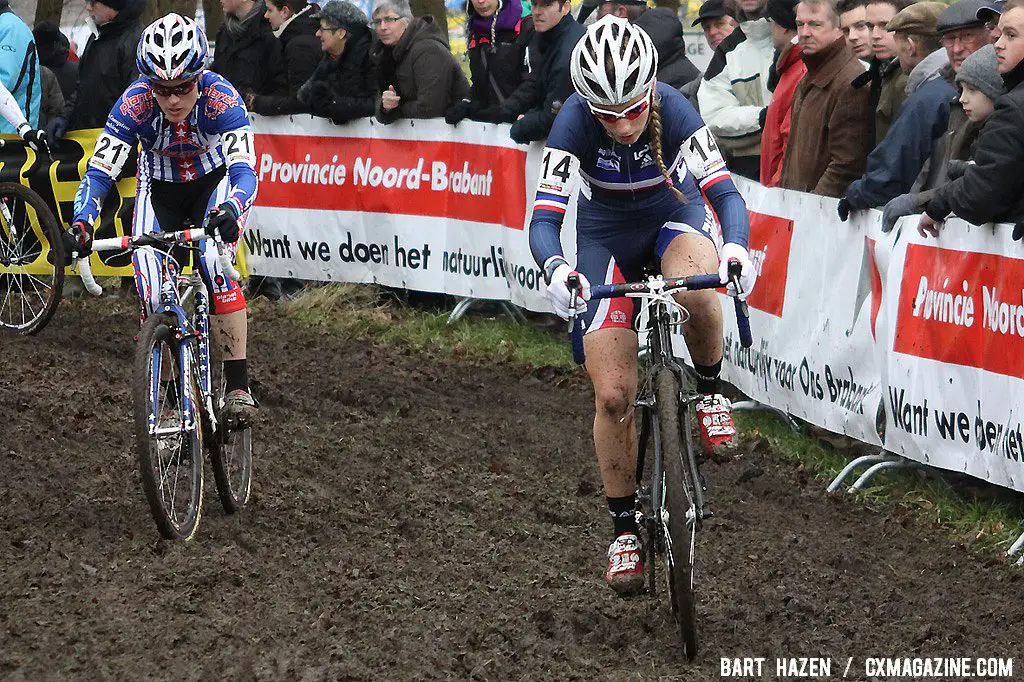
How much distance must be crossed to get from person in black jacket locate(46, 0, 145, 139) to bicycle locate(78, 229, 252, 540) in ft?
20.0

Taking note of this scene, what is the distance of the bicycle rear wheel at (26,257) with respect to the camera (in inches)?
466

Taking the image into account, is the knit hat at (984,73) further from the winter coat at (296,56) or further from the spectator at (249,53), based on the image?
the spectator at (249,53)

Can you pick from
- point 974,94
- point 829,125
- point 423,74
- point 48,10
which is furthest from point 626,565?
point 48,10

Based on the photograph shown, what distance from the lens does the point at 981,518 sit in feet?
25.1

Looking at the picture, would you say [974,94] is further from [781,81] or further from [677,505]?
[677,505]

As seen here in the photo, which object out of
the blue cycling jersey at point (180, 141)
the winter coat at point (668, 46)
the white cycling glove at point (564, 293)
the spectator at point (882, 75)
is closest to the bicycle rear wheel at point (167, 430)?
the blue cycling jersey at point (180, 141)

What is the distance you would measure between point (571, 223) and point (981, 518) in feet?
16.4

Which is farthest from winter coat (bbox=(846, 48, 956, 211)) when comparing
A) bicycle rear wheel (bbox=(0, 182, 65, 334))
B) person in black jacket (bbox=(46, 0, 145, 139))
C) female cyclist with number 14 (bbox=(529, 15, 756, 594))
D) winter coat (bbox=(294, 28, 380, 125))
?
person in black jacket (bbox=(46, 0, 145, 139))

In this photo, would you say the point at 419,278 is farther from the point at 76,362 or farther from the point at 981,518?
the point at 981,518

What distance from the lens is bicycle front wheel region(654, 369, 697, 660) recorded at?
223 inches

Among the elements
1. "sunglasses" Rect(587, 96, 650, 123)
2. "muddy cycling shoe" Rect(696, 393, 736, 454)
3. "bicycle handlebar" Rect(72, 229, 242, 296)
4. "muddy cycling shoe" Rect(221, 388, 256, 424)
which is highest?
"sunglasses" Rect(587, 96, 650, 123)

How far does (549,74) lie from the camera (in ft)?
38.5

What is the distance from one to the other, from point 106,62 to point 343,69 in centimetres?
208

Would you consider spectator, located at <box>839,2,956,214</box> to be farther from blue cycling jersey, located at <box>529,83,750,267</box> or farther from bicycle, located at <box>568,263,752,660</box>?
bicycle, located at <box>568,263,752,660</box>
